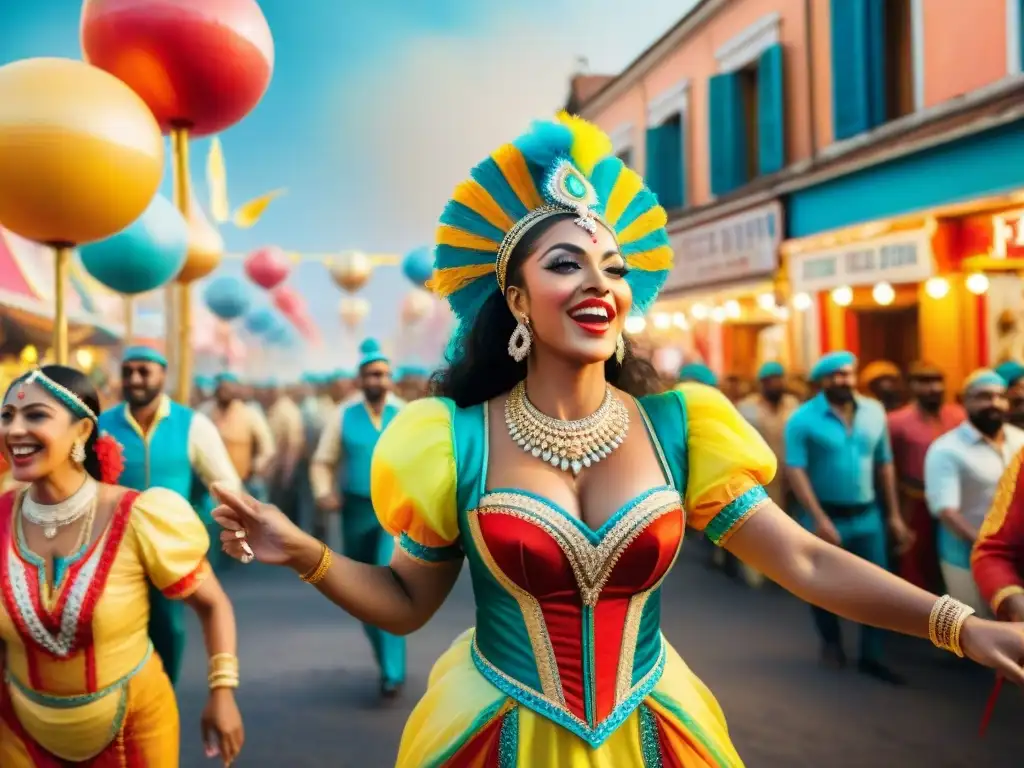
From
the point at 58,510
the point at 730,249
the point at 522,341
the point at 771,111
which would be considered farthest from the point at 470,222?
the point at 730,249

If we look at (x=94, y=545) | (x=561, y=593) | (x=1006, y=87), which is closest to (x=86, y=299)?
(x=1006, y=87)

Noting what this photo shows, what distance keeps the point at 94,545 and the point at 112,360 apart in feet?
58.2

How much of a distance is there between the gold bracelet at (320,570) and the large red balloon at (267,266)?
10.6m

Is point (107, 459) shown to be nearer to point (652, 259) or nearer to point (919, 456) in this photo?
point (652, 259)

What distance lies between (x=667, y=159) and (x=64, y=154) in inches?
585

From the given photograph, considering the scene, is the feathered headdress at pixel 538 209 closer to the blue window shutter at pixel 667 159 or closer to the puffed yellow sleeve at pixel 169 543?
the puffed yellow sleeve at pixel 169 543

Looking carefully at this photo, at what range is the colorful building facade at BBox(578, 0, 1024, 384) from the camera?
9.07 m

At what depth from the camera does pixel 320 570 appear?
1.82m

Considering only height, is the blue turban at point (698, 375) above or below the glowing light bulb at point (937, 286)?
below

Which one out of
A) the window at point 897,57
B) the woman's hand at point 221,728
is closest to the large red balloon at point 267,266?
the window at point 897,57

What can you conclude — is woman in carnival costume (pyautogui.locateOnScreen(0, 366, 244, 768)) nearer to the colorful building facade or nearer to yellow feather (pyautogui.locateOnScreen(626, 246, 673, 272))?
yellow feather (pyautogui.locateOnScreen(626, 246, 673, 272))

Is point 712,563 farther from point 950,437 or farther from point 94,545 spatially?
point 94,545

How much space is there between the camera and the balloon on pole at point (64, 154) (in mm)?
3072

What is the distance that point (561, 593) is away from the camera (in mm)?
1872
